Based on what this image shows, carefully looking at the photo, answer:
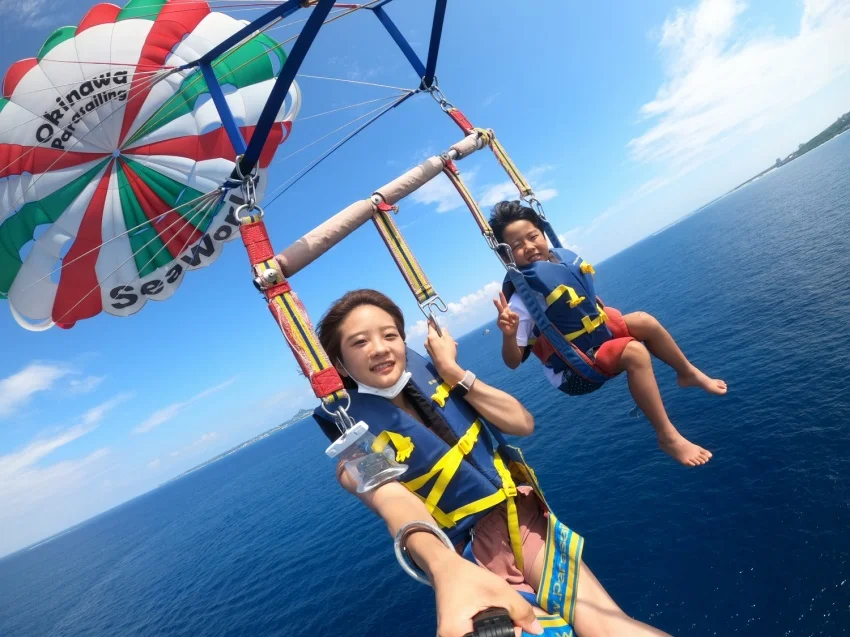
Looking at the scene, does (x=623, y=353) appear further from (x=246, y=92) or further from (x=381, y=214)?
(x=246, y=92)

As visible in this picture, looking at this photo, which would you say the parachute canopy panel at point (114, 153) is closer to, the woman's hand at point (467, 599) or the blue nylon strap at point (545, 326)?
the blue nylon strap at point (545, 326)

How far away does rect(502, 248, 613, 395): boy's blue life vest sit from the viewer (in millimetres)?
4145

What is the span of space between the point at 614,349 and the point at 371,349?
2.78 metres

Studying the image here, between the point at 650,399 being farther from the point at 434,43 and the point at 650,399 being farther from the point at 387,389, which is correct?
the point at 434,43

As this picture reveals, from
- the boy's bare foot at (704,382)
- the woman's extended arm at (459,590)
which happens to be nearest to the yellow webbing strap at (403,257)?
the woman's extended arm at (459,590)

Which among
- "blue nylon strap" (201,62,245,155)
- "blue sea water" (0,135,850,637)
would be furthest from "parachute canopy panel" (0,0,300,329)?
"blue sea water" (0,135,850,637)

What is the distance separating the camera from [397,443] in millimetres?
2697

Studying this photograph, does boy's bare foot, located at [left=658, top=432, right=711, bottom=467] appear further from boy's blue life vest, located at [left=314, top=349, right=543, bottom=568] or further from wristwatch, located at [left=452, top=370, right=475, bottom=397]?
wristwatch, located at [left=452, top=370, right=475, bottom=397]

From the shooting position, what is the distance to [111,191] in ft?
20.6

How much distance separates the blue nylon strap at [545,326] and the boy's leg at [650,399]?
41 cm

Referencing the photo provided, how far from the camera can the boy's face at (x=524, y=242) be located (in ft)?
14.9

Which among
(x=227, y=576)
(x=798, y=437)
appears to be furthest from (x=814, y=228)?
(x=227, y=576)

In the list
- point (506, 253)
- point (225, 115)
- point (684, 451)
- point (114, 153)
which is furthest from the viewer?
point (114, 153)

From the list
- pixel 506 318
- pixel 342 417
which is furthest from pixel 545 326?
pixel 342 417
